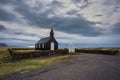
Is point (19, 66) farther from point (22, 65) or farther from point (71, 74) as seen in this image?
point (71, 74)

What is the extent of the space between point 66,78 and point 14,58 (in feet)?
82.4

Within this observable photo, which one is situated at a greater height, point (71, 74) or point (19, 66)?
point (19, 66)

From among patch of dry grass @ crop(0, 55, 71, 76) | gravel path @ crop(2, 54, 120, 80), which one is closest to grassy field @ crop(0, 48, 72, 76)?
patch of dry grass @ crop(0, 55, 71, 76)

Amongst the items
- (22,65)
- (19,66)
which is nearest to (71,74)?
(19,66)

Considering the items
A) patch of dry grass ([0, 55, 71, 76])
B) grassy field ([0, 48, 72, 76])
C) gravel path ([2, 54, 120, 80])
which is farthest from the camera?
grassy field ([0, 48, 72, 76])

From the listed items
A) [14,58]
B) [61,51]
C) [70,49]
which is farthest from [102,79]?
[70,49]

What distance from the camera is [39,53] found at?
45719mm

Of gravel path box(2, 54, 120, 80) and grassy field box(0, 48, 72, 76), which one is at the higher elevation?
grassy field box(0, 48, 72, 76)

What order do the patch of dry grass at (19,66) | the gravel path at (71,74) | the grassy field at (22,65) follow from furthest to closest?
1. the grassy field at (22,65)
2. the patch of dry grass at (19,66)
3. the gravel path at (71,74)

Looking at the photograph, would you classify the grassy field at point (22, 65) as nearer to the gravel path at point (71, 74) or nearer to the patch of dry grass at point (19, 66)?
the patch of dry grass at point (19, 66)

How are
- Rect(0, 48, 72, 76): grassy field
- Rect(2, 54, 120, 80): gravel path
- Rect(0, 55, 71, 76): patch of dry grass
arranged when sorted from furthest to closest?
Rect(0, 48, 72, 76): grassy field → Rect(0, 55, 71, 76): patch of dry grass → Rect(2, 54, 120, 80): gravel path

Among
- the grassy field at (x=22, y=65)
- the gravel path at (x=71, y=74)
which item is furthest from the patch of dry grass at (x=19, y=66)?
the gravel path at (x=71, y=74)

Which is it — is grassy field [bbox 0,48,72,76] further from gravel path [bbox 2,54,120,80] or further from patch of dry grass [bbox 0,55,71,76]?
gravel path [bbox 2,54,120,80]

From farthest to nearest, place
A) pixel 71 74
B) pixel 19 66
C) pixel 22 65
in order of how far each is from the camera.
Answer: pixel 22 65, pixel 19 66, pixel 71 74
